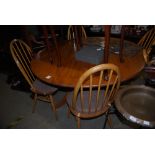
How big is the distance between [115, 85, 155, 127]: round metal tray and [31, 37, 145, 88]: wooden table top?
0.18 metres

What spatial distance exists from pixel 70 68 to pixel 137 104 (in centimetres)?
73

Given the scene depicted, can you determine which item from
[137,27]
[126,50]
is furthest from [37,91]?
[137,27]

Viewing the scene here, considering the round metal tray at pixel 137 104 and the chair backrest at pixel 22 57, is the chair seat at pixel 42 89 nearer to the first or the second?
the chair backrest at pixel 22 57

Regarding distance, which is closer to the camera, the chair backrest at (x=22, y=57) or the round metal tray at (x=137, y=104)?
the round metal tray at (x=137, y=104)

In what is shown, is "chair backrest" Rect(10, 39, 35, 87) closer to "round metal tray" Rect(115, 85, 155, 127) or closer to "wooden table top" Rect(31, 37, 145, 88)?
"wooden table top" Rect(31, 37, 145, 88)

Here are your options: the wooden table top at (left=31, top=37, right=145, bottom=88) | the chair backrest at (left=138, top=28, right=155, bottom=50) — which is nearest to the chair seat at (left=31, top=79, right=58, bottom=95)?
the wooden table top at (left=31, top=37, right=145, bottom=88)

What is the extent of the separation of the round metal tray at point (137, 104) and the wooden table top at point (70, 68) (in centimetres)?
18

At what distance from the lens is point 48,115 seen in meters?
2.12

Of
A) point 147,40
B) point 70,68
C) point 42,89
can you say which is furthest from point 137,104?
point 147,40

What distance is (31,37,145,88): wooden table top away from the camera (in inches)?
58.3

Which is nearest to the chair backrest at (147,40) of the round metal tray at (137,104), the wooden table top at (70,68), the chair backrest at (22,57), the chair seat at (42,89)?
the wooden table top at (70,68)

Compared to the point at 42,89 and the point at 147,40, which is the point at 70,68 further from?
the point at 147,40

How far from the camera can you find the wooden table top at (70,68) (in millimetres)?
1482
